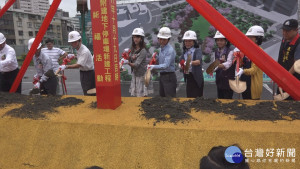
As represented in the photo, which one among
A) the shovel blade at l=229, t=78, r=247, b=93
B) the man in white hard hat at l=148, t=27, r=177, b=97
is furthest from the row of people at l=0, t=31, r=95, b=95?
the shovel blade at l=229, t=78, r=247, b=93

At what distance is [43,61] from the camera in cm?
390

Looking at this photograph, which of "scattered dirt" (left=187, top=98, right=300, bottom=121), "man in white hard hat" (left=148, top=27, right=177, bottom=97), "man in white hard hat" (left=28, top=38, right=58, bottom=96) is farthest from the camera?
"man in white hard hat" (left=28, top=38, right=58, bottom=96)

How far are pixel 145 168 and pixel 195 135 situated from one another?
0.48 m

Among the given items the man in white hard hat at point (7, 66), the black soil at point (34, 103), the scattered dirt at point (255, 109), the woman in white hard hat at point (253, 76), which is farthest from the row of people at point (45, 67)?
the woman in white hard hat at point (253, 76)

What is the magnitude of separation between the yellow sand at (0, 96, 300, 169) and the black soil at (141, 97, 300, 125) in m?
0.11

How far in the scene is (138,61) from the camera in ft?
11.4

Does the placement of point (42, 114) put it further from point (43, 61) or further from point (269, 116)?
point (269, 116)

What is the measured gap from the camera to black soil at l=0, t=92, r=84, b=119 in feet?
7.66

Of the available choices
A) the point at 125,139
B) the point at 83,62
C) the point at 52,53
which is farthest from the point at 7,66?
the point at 125,139

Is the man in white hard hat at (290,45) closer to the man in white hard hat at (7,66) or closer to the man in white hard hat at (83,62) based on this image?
the man in white hard hat at (83,62)

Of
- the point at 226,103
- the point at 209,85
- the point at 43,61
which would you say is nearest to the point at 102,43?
the point at 226,103

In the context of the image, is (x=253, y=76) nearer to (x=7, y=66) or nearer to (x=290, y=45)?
(x=290, y=45)

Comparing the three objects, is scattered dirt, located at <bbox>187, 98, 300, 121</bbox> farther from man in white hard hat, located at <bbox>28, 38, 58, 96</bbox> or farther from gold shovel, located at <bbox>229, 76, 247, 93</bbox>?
man in white hard hat, located at <bbox>28, 38, 58, 96</bbox>

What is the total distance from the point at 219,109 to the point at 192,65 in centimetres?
119
